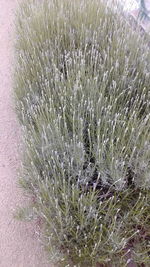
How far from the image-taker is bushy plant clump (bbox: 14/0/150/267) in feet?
4.11

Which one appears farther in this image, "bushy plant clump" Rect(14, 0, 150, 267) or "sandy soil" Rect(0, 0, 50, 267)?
"sandy soil" Rect(0, 0, 50, 267)

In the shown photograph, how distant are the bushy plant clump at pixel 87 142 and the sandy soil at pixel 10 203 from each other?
7.0 inches

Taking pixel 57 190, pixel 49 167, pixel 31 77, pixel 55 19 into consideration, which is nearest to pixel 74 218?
pixel 57 190

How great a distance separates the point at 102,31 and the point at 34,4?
2.61 feet

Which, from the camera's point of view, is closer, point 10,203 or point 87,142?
point 87,142

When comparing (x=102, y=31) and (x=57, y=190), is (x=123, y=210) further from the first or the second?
(x=102, y=31)

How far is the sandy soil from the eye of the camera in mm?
1463

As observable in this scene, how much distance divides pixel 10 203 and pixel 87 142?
22.4 inches

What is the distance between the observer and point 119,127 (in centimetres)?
139

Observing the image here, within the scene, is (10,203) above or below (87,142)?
below

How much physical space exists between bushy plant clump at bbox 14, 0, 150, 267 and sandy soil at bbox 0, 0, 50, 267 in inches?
7.0

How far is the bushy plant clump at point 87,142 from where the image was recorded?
1252mm

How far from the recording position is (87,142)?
61.3 inches

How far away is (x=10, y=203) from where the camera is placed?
5.47ft
